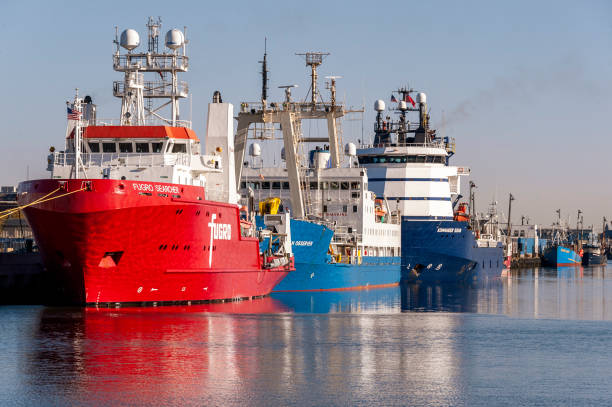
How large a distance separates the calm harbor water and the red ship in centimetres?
109

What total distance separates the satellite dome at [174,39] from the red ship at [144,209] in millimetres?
43

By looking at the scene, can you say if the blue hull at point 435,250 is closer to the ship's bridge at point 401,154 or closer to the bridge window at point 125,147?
the ship's bridge at point 401,154

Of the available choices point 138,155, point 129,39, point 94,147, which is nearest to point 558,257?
point 129,39

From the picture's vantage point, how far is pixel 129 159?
36500 millimetres

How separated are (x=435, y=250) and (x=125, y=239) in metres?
32.5

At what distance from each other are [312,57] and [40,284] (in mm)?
21601

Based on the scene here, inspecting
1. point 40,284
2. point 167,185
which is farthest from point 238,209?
point 40,284

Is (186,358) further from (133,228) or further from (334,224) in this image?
(334,224)

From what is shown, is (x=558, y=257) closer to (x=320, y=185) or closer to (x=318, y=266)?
(x=320, y=185)

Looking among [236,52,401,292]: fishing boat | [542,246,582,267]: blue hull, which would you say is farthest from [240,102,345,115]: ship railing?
[542,246,582,267]: blue hull

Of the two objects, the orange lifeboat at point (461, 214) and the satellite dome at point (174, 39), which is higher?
the satellite dome at point (174, 39)

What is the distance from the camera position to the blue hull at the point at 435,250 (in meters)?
60.7

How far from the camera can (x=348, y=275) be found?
50.7 meters

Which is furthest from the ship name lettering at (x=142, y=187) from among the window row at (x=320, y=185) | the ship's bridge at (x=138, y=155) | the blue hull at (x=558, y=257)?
the blue hull at (x=558, y=257)
